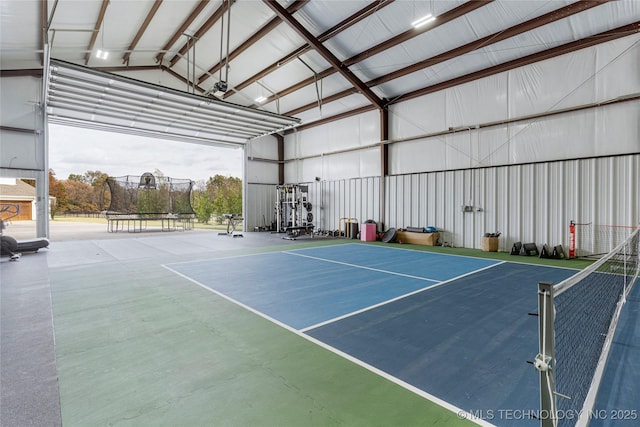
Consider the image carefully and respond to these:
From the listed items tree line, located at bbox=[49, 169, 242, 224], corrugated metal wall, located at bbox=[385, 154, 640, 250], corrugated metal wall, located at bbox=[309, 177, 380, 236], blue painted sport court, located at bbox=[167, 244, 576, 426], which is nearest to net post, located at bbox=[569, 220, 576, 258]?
corrugated metal wall, located at bbox=[385, 154, 640, 250]

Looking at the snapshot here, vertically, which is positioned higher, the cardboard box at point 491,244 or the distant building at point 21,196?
the distant building at point 21,196

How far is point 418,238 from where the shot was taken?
1166cm

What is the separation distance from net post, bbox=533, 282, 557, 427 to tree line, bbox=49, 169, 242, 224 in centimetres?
2152

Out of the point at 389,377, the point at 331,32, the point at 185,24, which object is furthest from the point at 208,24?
the point at 389,377

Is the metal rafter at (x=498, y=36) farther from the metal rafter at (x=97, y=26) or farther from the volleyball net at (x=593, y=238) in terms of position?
the metal rafter at (x=97, y=26)

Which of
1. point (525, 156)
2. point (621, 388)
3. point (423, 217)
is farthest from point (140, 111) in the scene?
point (621, 388)

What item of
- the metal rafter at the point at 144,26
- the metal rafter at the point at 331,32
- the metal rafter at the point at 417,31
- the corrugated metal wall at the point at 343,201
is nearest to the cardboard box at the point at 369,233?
the corrugated metal wall at the point at 343,201

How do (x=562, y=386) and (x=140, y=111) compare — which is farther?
(x=140, y=111)

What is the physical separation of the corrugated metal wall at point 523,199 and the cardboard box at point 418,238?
546 mm

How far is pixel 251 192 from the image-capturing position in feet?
58.1

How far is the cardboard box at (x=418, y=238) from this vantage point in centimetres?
1132

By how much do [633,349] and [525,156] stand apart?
307 inches

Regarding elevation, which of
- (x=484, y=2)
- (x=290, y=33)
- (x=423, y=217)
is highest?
(x=290, y=33)

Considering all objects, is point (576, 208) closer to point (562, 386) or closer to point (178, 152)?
point (562, 386)
